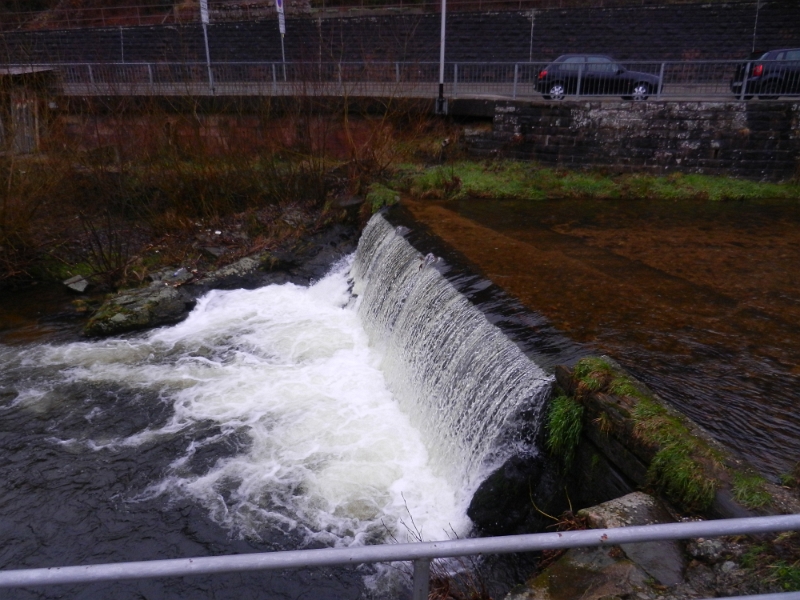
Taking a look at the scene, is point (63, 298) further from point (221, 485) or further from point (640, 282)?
point (640, 282)

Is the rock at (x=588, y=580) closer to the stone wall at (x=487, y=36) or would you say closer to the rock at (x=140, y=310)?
the rock at (x=140, y=310)

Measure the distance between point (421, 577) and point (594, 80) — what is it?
1631 centimetres

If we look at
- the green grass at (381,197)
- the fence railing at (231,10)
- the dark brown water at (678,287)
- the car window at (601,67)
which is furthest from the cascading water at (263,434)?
the fence railing at (231,10)

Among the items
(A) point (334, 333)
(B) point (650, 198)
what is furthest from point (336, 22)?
(A) point (334, 333)

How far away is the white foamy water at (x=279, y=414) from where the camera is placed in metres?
6.06

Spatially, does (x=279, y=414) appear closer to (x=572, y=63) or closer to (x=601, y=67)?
(x=572, y=63)

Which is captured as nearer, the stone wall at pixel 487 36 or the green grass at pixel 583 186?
the green grass at pixel 583 186

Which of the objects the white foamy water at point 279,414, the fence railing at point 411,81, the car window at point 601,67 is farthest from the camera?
the car window at point 601,67

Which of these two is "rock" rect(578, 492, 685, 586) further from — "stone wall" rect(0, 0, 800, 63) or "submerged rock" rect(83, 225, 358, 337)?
"stone wall" rect(0, 0, 800, 63)

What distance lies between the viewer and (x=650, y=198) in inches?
492

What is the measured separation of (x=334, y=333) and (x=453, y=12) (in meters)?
18.7

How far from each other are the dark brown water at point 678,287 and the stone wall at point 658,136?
1502mm

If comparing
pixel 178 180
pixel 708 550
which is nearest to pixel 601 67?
pixel 178 180

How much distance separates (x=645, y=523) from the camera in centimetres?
417
